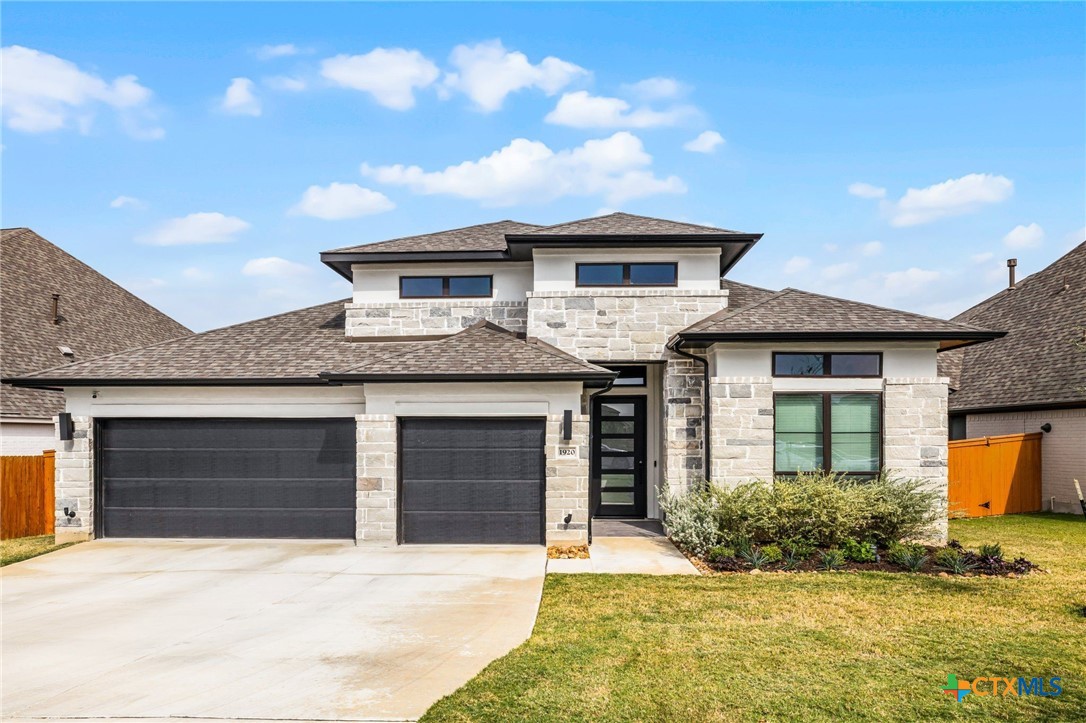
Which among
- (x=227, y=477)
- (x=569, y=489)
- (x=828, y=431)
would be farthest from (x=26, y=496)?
(x=828, y=431)

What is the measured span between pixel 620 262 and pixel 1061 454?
12.2 m

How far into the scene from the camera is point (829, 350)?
12070 mm

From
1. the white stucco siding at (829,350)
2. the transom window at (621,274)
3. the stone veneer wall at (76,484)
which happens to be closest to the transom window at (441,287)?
the transom window at (621,274)

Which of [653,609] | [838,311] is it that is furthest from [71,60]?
[838,311]

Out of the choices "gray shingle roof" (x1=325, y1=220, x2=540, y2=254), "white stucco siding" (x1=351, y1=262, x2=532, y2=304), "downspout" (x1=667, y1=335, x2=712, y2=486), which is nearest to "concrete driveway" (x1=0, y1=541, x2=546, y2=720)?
"downspout" (x1=667, y1=335, x2=712, y2=486)

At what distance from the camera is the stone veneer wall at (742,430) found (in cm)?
1190

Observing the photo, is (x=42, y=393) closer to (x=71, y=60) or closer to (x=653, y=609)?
(x=71, y=60)

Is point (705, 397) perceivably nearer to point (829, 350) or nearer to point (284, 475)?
point (829, 350)

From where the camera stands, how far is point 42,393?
17906 millimetres

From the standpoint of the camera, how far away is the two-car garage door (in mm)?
11844

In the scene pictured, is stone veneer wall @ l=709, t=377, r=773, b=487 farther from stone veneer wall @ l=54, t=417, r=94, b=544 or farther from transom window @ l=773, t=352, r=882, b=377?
stone veneer wall @ l=54, t=417, r=94, b=544

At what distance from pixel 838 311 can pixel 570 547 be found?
6.55m

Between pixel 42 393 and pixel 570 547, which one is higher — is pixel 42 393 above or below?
above

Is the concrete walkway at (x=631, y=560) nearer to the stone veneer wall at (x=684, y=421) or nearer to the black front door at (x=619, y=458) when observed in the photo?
the stone veneer wall at (x=684, y=421)
